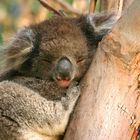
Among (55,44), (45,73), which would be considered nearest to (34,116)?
(45,73)

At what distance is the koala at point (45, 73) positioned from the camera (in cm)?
262

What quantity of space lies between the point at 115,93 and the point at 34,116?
48 centimetres

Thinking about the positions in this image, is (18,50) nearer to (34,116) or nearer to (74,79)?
(74,79)

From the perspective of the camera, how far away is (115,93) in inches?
92.9

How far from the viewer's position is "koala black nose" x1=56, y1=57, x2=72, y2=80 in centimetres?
273

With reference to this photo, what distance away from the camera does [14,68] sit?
10.1 ft

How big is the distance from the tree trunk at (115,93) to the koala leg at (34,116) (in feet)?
0.63

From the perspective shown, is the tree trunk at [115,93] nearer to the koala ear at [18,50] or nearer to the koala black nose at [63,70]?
the koala black nose at [63,70]

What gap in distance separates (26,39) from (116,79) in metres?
0.90

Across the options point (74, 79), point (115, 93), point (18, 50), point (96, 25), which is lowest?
point (18, 50)

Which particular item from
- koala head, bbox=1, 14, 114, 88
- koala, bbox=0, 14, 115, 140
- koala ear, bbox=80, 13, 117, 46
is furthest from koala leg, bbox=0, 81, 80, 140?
koala ear, bbox=80, 13, 117, 46

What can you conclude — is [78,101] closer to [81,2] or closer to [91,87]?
[91,87]

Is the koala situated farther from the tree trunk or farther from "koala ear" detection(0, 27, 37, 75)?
the tree trunk

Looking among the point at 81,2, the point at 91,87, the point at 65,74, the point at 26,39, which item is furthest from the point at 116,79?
the point at 81,2
